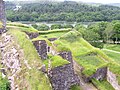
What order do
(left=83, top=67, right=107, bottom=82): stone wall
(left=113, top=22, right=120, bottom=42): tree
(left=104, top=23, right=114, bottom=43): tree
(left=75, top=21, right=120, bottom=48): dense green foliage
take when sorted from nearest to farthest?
1. (left=83, top=67, right=107, bottom=82): stone wall
2. (left=75, top=21, right=120, bottom=48): dense green foliage
3. (left=104, top=23, right=114, bottom=43): tree
4. (left=113, top=22, right=120, bottom=42): tree

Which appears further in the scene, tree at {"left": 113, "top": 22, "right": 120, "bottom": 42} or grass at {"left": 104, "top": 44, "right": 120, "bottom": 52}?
tree at {"left": 113, "top": 22, "right": 120, "bottom": 42}

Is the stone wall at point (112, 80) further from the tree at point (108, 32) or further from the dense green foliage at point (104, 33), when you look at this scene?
the tree at point (108, 32)

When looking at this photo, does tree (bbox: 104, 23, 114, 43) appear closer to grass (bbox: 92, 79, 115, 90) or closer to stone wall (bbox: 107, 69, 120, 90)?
stone wall (bbox: 107, 69, 120, 90)

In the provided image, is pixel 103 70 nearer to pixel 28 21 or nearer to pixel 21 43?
pixel 21 43

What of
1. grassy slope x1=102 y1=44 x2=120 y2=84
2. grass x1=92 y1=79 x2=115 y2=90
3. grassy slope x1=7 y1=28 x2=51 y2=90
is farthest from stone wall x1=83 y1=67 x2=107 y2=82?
grassy slope x1=7 y1=28 x2=51 y2=90

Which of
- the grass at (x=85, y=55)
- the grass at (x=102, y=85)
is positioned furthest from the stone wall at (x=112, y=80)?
the grass at (x=85, y=55)

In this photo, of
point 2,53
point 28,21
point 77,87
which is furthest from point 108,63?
point 28,21

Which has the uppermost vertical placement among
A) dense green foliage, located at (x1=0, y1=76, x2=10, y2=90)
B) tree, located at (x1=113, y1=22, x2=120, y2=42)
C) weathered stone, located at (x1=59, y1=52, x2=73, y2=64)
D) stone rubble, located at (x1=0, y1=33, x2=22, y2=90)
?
stone rubble, located at (x1=0, y1=33, x2=22, y2=90)

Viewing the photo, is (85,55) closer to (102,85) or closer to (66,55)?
(102,85)
